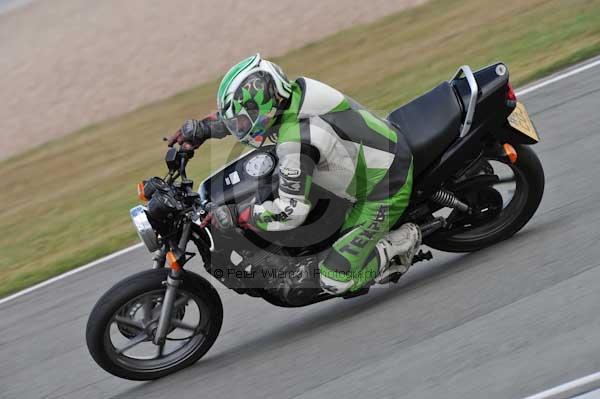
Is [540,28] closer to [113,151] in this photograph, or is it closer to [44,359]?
[113,151]

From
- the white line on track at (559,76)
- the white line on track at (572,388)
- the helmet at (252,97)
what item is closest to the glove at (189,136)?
the helmet at (252,97)

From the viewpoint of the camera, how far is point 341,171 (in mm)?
5012

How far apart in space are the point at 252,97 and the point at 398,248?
52.7 inches

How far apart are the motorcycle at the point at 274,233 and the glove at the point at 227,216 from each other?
0.13 feet

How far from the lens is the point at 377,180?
5180 mm

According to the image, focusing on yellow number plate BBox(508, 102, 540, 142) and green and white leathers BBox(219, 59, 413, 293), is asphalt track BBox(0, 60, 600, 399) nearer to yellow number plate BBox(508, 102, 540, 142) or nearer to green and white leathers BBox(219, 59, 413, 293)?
green and white leathers BBox(219, 59, 413, 293)

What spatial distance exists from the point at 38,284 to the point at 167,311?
323 cm

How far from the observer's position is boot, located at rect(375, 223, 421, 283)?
525cm

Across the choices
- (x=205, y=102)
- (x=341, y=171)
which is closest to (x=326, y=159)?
(x=341, y=171)

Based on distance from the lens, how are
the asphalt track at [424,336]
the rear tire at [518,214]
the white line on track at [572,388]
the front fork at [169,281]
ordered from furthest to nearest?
the rear tire at [518,214]
the front fork at [169,281]
the asphalt track at [424,336]
the white line on track at [572,388]

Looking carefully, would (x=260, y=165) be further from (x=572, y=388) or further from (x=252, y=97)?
(x=572, y=388)

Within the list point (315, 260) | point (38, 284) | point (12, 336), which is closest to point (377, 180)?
point (315, 260)

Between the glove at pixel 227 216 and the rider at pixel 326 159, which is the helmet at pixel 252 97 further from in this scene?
the glove at pixel 227 216

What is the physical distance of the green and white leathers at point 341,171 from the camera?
4.81 metres
